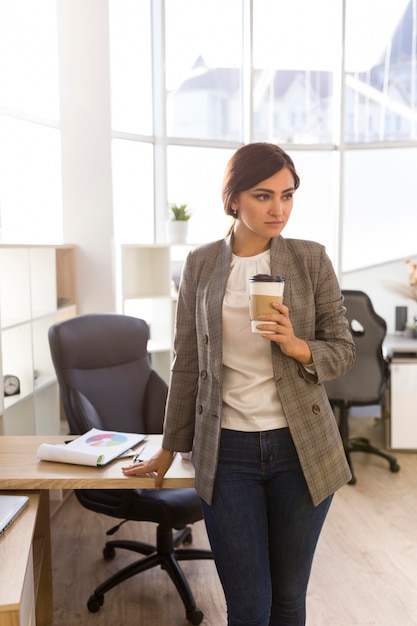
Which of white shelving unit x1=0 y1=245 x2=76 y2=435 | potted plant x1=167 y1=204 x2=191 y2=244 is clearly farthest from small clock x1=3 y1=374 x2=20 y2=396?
potted plant x1=167 y1=204 x2=191 y2=244

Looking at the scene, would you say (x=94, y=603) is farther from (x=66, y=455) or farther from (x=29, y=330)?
(x=29, y=330)

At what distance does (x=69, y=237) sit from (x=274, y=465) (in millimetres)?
2936

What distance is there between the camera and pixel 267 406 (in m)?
1.58

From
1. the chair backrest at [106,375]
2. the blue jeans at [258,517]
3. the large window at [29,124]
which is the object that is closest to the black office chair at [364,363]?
the chair backrest at [106,375]

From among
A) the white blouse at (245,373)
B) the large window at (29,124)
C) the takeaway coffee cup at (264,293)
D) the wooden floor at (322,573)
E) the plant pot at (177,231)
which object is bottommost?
the wooden floor at (322,573)

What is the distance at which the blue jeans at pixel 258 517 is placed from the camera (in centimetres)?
158

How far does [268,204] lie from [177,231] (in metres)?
3.24

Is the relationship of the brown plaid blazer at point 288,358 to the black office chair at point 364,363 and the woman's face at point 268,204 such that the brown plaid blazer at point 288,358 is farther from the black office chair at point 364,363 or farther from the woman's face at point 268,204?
the black office chair at point 364,363

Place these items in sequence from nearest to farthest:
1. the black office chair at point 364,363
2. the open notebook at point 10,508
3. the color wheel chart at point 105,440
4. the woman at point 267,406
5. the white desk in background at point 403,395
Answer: the woman at point 267,406, the open notebook at point 10,508, the color wheel chart at point 105,440, the black office chair at point 364,363, the white desk in background at point 403,395

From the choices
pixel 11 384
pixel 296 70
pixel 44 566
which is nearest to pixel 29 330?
pixel 11 384

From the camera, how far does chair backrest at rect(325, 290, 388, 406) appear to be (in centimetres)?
408

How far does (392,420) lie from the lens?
459 cm

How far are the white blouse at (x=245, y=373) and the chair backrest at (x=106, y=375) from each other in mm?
1265

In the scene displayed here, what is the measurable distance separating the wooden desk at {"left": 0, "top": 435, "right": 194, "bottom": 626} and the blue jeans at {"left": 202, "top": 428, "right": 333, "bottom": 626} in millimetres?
382
